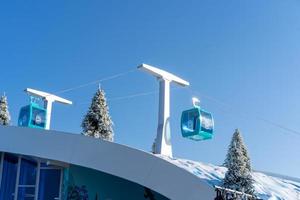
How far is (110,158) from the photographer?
37.0 ft

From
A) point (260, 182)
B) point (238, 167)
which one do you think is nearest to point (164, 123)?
point (238, 167)

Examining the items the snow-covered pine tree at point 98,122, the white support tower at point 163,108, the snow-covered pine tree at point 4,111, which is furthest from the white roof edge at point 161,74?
the snow-covered pine tree at point 4,111

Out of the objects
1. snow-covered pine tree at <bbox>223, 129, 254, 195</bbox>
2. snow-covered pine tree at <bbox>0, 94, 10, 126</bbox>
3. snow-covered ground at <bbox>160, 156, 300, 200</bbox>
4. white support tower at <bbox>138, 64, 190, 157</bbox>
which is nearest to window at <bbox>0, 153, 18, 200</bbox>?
snow-covered ground at <bbox>160, 156, 300, 200</bbox>

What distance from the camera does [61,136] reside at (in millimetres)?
11609

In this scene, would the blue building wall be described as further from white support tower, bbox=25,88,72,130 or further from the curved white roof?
white support tower, bbox=25,88,72,130

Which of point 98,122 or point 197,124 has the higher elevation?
point 98,122

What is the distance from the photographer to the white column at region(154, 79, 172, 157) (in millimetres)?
13992

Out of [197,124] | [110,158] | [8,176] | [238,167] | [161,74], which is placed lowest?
[8,176]

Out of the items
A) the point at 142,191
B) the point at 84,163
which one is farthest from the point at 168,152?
the point at 84,163

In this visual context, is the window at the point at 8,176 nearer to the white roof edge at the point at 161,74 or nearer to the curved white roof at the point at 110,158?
the curved white roof at the point at 110,158

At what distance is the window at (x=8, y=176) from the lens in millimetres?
12344

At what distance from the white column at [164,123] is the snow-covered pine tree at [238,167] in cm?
185

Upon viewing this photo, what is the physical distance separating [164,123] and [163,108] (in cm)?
51

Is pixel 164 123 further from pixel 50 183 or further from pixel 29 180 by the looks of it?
pixel 29 180
